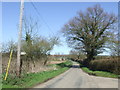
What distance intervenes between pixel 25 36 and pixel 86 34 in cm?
1612

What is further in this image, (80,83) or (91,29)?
(91,29)

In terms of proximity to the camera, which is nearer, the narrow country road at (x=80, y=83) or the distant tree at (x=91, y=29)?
the narrow country road at (x=80, y=83)

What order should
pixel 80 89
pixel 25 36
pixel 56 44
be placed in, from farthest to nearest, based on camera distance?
1. pixel 56 44
2. pixel 25 36
3. pixel 80 89

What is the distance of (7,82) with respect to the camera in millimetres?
12117

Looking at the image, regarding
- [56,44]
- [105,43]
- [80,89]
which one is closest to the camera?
[80,89]

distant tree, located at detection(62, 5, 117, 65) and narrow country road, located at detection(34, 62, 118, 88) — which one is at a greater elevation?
distant tree, located at detection(62, 5, 117, 65)

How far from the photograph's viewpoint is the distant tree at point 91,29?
4281cm

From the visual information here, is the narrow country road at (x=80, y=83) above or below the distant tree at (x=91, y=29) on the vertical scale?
below

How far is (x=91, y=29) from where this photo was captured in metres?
43.7

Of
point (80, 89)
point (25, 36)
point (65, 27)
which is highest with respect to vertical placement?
point (65, 27)

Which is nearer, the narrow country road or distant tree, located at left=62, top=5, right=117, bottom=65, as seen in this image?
the narrow country road

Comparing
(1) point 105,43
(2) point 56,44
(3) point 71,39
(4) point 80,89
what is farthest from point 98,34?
(4) point 80,89

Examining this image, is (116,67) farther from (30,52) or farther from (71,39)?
(71,39)

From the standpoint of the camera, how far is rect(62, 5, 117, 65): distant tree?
4281 centimetres
